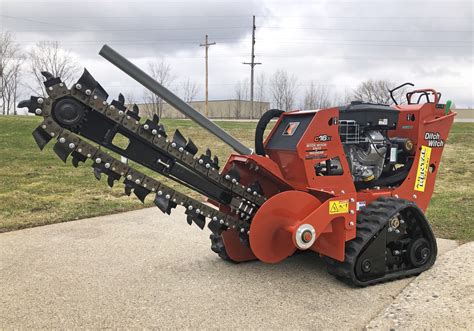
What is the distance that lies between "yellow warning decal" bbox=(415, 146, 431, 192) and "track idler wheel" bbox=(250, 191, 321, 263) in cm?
147

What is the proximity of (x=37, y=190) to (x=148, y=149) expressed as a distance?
6.47 metres

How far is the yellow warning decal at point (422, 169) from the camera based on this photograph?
16.9 feet

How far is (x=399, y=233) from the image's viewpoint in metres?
4.72

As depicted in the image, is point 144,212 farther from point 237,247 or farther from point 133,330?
point 133,330

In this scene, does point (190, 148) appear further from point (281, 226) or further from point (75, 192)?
point (75, 192)

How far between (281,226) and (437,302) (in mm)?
1521

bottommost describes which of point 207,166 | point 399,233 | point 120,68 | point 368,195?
point 399,233

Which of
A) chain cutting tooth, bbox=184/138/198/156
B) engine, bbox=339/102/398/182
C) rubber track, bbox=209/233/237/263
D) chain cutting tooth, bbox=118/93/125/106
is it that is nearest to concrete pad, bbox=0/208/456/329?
rubber track, bbox=209/233/237/263

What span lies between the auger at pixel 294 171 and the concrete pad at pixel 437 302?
244 mm

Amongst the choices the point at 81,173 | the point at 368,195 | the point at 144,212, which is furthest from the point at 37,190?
the point at 368,195

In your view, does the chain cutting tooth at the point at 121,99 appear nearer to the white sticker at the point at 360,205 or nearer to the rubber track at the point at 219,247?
the rubber track at the point at 219,247

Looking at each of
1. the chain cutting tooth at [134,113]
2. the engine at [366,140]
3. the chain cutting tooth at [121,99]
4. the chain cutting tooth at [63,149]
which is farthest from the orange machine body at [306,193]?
the chain cutting tooth at [63,149]

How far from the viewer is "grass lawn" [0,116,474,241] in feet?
23.2

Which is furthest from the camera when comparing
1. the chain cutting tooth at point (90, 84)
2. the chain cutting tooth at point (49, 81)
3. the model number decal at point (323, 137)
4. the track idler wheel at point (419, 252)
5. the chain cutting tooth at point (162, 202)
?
the track idler wheel at point (419, 252)
